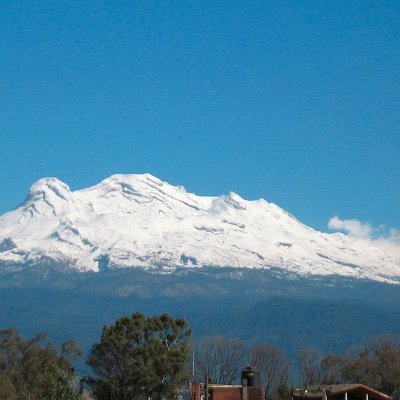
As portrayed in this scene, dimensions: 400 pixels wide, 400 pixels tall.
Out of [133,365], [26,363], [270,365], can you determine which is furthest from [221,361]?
[133,365]

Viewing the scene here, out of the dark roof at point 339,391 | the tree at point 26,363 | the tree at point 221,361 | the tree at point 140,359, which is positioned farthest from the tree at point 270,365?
the dark roof at point 339,391

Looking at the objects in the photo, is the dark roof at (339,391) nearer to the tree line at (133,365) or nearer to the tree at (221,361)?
the tree line at (133,365)

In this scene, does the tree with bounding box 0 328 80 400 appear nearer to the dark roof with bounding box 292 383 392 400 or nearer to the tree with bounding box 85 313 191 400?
the tree with bounding box 85 313 191 400

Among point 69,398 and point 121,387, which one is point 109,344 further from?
point 69,398

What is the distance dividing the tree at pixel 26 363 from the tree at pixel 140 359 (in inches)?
185

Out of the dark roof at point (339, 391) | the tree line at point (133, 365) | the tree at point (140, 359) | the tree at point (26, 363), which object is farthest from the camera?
the tree at point (26, 363)

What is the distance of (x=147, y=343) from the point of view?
9806cm

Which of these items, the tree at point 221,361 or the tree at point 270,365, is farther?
the tree at point 221,361

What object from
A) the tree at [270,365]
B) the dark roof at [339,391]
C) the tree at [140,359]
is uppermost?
the tree at [270,365]

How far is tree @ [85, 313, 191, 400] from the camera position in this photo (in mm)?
93750

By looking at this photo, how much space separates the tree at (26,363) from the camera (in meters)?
101

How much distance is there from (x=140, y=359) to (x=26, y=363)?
21.0 metres

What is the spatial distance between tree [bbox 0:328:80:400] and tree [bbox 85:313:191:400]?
15.4 feet

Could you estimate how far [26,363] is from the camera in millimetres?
112125
